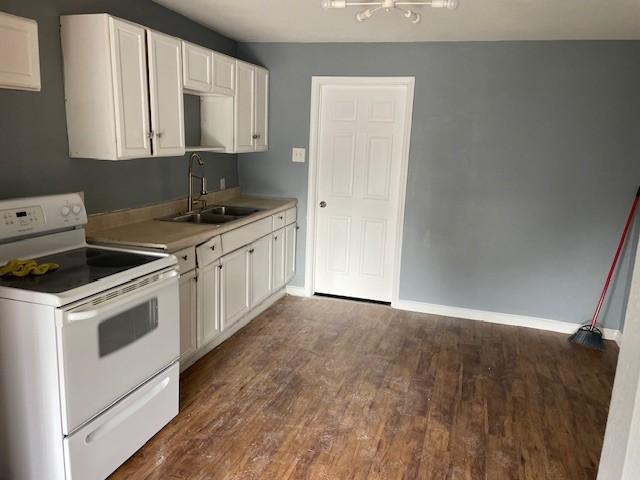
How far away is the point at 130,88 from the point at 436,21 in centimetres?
205

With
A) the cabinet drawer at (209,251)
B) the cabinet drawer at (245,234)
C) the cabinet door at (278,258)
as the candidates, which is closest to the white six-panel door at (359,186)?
the cabinet door at (278,258)

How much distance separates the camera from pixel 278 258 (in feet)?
14.0

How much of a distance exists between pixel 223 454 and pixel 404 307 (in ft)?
8.02

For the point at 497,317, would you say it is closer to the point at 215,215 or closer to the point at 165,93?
the point at 215,215

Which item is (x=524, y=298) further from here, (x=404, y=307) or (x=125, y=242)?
(x=125, y=242)

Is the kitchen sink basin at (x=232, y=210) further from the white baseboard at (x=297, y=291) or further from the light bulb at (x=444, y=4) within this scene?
the light bulb at (x=444, y=4)

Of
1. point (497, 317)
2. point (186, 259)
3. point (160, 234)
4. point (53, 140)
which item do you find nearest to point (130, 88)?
point (53, 140)

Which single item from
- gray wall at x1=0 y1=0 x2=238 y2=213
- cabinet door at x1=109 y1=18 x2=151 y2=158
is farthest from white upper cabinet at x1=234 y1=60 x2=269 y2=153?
cabinet door at x1=109 y1=18 x2=151 y2=158

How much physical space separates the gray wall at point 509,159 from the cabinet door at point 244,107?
42cm

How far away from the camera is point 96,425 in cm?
198

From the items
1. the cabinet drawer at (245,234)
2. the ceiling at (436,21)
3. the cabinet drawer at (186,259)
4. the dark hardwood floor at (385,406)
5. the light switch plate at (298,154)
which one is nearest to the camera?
the dark hardwood floor at (385,406)

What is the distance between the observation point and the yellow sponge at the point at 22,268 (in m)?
1.95

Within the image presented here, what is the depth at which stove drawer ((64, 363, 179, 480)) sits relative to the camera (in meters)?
1.92

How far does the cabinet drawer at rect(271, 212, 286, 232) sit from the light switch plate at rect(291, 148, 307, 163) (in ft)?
1.83
